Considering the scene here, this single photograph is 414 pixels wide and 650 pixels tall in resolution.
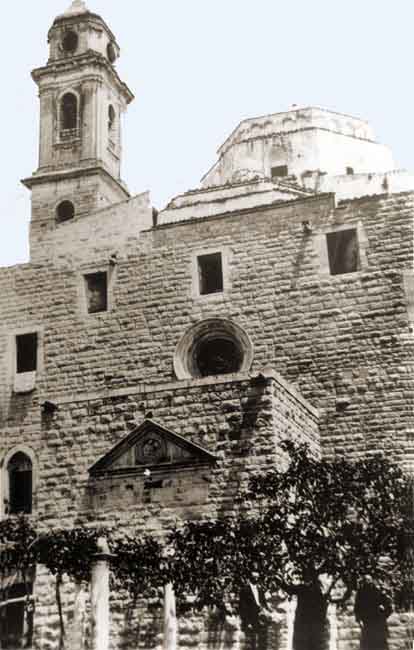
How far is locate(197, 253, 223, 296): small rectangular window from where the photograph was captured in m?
21.5

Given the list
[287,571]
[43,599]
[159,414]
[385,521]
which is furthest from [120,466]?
[385,521]

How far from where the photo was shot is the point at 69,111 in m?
26.4

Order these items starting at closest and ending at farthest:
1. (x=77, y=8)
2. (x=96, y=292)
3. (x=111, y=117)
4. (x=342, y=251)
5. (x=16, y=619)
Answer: (x=16, y=619) → (x=342, y=251) → (x=96, y=292) → (x=111, y=117) → (x=77, y=8)

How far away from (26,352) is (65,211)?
4.47 meters

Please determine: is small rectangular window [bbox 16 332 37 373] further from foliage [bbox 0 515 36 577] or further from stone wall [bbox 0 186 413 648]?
foliage [bbox 0 515 36 577]

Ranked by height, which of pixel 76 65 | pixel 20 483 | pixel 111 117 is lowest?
pixel 20 483

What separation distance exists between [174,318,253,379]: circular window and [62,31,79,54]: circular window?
33.4 ft

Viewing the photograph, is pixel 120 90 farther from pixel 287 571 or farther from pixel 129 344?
pixel 287 571

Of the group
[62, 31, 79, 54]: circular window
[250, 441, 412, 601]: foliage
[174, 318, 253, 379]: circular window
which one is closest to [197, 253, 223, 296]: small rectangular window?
[174, 318, 253, 379]: circular window

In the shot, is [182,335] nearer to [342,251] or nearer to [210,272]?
[210,272]

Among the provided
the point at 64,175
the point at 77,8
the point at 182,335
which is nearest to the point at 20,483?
the point at 182,335

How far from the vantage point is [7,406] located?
22.4m

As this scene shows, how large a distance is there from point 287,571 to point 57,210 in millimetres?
13605

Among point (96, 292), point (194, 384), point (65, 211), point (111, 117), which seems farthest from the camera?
point (111, 117)
